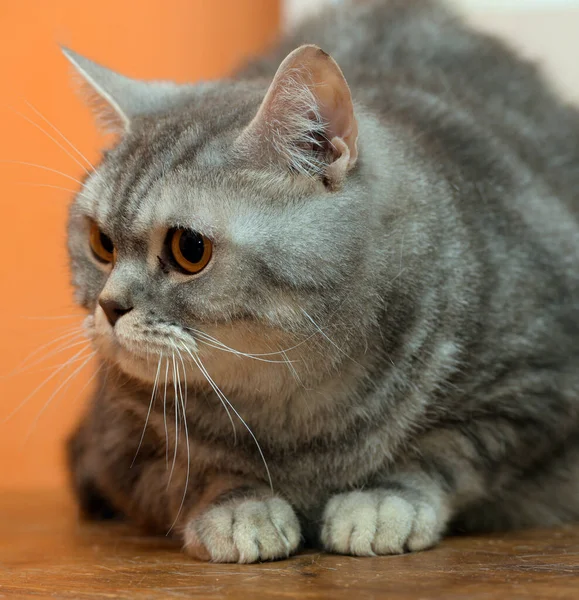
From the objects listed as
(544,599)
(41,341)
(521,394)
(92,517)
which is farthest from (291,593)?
(41,341)

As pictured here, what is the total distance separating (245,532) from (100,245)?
0.47 metres

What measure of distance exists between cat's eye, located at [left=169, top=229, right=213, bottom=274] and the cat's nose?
94mm

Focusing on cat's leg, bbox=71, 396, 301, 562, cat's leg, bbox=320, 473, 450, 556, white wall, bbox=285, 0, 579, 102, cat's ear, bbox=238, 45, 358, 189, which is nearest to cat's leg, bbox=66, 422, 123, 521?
cat's leg, bbox=71, 396, 301, 562

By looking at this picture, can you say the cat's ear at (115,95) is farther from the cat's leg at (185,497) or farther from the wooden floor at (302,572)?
the wooden floor at (302,572)

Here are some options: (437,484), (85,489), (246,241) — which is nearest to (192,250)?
(246,241)

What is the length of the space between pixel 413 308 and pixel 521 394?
0.21 meters

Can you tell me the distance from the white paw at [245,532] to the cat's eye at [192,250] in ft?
1.10

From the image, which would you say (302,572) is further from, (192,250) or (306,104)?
(306,104)

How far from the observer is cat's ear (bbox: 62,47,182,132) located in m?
1.40

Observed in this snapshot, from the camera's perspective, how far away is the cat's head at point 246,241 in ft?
3.76

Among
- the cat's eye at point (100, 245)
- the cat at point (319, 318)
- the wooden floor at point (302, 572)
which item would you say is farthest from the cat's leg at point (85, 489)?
the cat's eye at point (100, 245)

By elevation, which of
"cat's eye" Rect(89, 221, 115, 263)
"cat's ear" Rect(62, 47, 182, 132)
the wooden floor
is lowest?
the wooden floor

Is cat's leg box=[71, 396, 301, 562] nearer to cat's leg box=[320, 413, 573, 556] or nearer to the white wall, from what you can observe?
cat's leg box=[320, 413, 573, 556]

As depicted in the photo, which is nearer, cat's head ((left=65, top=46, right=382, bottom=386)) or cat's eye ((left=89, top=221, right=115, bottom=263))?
cat's head ((left=65, top=46, right=382, bottom=386))
